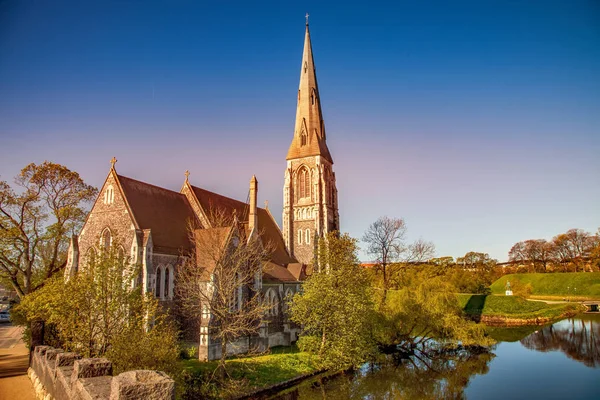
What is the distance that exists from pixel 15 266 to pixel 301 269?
18495 mm

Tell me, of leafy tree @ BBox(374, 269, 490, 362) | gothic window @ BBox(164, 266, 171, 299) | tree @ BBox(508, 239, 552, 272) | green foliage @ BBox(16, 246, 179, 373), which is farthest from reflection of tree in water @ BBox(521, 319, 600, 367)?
tree @ BBox(508, 239, 552, 272)

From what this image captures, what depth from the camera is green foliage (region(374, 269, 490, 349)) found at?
25.9 m

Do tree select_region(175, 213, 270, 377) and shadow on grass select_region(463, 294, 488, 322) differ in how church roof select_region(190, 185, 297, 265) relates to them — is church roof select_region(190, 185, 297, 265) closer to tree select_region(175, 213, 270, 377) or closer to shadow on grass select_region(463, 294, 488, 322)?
tree select_region(175, 213, 270, 377)

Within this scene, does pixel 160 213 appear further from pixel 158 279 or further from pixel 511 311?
pixel 511 311

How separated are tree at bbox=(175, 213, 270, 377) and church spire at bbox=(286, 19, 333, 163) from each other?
1299 centimetres

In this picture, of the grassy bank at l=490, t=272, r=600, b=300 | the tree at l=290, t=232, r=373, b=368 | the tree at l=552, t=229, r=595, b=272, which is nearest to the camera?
the tree at l=290, t=232, r=373, b=368

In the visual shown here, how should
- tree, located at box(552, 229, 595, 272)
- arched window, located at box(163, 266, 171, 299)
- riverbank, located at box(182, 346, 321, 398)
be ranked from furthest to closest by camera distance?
tree, located at box(552, 229, 595, 272)
arched window, located at box(163, 266, 171, 299)
riverbank, located at box(182, 346, 321, 398)

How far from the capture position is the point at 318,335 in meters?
23.5

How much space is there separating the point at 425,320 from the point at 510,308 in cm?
2548

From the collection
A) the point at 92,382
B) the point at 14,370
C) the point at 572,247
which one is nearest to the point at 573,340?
the point at 92,382

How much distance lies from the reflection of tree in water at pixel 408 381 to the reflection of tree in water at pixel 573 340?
6401mm

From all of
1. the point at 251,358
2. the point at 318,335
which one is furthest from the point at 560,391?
the point at 251,358

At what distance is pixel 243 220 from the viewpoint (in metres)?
30.7

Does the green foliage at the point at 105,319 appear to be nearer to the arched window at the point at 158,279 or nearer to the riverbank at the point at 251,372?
the riverbank at the point at 251,372
